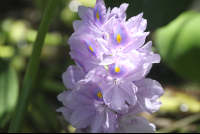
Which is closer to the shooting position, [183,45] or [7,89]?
[7,89]

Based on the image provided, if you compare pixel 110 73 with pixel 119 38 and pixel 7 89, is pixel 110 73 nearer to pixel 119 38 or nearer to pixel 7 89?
pixel 119 38

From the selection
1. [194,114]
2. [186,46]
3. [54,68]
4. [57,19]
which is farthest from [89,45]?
[57,19]

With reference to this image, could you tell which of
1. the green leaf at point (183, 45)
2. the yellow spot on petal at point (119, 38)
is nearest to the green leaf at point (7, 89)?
the yellow spot on petal at point (119, 38)

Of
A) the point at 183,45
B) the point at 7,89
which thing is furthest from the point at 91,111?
the point at 183,45

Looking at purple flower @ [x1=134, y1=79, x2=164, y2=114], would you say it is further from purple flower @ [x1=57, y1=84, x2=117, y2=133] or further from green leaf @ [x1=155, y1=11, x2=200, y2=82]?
green leaf @ [x1=155, y1=11, x2=200, y2=82]

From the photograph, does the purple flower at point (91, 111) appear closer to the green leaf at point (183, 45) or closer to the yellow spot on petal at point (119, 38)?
the yellow spot on petal at point (119, 38)

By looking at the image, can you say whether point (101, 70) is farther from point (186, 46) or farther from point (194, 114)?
point (194, 114)
